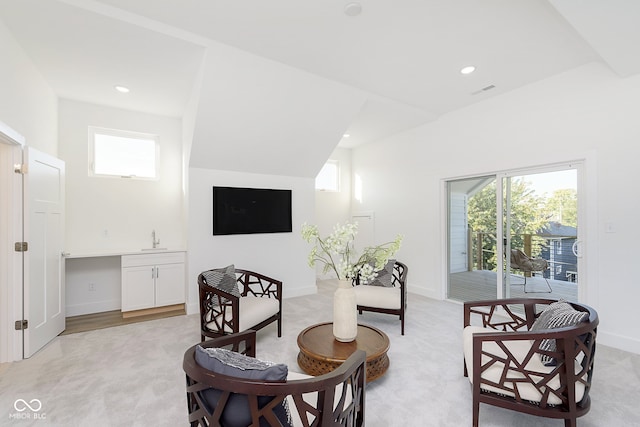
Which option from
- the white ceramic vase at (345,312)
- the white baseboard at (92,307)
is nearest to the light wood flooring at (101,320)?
the white baseboard at (92,307)

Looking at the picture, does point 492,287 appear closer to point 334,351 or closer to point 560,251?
point 560,251

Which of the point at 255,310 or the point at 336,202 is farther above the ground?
the point at 336,202

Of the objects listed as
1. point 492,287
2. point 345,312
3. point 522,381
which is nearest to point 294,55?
point 345,312

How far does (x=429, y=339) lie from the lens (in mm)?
3217

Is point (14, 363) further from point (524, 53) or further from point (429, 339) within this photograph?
point (524, 53)

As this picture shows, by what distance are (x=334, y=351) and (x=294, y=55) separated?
2.95 metres

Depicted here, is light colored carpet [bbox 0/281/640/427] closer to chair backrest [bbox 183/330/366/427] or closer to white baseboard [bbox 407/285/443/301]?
chair backrest [bbox 183/330/366/427]

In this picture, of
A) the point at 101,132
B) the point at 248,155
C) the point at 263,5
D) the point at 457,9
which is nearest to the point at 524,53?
the point at 457,9

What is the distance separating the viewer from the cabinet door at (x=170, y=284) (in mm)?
4156

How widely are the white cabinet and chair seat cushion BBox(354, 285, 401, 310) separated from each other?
2603mm

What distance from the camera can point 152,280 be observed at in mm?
4105

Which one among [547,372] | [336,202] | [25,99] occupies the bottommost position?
[547,372]

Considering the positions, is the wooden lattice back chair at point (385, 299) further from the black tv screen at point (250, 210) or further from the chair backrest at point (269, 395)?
the chair backrest at point (269, 395)

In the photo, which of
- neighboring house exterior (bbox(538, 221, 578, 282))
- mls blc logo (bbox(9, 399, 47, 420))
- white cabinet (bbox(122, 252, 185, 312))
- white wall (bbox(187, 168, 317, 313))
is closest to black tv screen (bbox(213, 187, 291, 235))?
white wall (bbox(187, 168, 317, 313))
